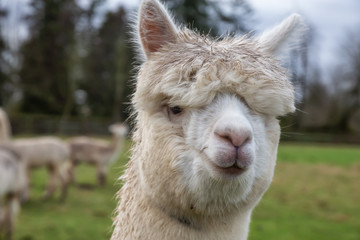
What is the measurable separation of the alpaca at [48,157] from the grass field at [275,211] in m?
0.57

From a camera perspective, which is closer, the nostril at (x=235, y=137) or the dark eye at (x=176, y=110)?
the nostril at (x=235, y=137)

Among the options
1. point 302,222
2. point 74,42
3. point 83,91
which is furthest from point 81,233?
point 83,91

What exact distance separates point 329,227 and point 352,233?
646mm

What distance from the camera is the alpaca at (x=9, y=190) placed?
7812 mm

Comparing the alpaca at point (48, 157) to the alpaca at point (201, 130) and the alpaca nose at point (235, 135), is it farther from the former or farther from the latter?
the alpaca nose at point (235, 135)

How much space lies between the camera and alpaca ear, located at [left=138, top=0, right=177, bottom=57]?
2402 millimetres

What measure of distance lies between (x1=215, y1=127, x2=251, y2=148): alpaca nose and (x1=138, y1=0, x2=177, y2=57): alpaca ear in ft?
2.62

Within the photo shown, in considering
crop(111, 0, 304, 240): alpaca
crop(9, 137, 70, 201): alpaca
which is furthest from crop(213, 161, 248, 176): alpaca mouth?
crop(9, 137, 70, 201): alpaca

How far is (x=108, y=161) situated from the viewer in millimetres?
15266

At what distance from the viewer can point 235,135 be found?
6.20 feet

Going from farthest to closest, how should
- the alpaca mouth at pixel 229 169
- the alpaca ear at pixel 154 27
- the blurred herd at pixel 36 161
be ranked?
the blurred herd at pixel 36 161 < the alpaca ear at pixel 154 27 < the alpaca mouth at pixel 229 169

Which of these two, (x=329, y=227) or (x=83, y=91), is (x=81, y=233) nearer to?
(x=329, y=227)

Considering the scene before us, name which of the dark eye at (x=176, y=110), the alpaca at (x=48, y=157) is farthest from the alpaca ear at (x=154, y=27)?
the alpaca at (x=48, y=157)

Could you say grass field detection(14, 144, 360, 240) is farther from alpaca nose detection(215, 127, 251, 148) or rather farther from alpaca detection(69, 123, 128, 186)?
alpaca nose detection(215, 127, 251, 148)
